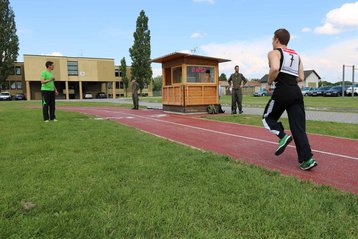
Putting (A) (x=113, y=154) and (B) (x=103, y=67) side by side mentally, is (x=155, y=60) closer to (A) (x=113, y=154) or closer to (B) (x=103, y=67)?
Result: (A) (x=113, y=154)

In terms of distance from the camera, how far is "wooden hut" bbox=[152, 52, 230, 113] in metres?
14.4

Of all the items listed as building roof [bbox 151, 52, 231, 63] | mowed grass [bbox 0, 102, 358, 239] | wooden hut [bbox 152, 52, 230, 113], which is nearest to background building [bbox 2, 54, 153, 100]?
building roof [bbox 151, 52, 231, 63]

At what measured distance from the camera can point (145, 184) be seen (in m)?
3.58

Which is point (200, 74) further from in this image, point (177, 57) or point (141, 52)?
point (141, 52)

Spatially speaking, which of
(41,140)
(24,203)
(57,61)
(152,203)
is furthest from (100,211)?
(57,61)

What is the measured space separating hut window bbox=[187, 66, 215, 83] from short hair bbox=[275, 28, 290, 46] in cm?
991

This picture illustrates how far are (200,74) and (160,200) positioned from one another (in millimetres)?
12166

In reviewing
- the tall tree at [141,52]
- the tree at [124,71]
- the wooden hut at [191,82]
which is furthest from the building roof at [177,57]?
the tree at [124,71]

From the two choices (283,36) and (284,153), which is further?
(284,153)

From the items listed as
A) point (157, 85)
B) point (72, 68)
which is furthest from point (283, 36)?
point (157, 85)

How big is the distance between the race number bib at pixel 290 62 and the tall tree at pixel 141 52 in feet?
175

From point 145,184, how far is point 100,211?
833mm

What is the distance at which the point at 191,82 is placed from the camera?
14.5m

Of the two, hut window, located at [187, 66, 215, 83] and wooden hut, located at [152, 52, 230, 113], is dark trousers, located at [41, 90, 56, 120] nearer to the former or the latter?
wooden hut, located at [152, 52, 230, 113]
